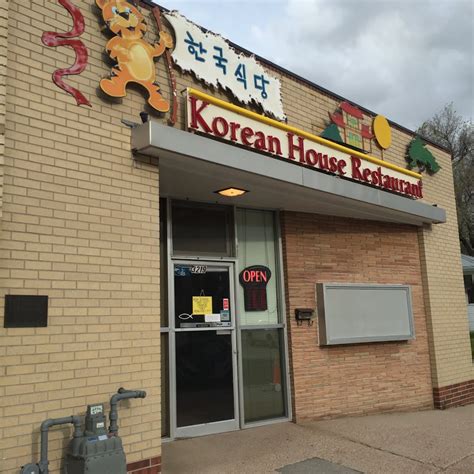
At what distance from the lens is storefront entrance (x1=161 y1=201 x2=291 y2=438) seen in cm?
646

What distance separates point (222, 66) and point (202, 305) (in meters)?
3.00

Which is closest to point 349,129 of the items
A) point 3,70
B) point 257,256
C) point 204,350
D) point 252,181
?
point 257,256

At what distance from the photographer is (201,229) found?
704cm

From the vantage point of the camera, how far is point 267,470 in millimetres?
5387

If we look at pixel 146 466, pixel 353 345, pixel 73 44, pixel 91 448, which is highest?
pixel 73 44

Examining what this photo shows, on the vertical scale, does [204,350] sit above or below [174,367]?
above

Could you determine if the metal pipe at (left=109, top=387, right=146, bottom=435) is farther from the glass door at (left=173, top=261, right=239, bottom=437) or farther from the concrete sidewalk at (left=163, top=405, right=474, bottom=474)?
the glass door at (left=173, top=261, right=239, bottom=437)

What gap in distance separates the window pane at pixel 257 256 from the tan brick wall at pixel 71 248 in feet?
7.52

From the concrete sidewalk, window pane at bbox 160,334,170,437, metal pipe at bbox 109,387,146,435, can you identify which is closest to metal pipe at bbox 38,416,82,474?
metal pipe at bbox 109,387,146,435

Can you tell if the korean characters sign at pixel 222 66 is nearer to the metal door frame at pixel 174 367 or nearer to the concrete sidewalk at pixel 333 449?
the metal door frame at pixel 174 367

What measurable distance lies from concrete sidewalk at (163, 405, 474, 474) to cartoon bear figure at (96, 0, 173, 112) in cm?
377

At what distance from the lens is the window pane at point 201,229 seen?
681cm

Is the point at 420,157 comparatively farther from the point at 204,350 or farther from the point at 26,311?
the point at 26,311

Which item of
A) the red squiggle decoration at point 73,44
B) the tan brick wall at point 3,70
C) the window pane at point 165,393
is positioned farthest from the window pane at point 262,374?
the tan brick wall at point 3,70
